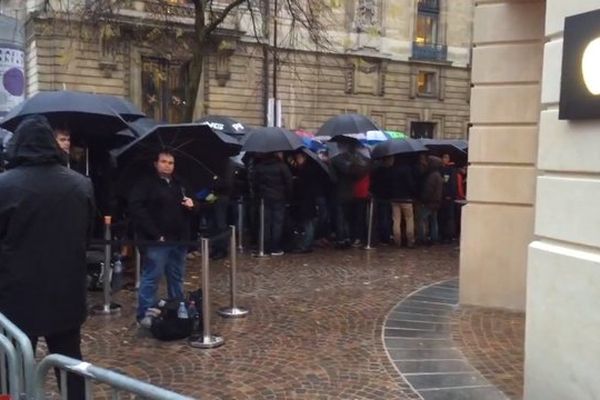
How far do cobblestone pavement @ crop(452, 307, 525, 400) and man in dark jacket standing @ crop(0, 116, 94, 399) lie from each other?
11.1ft

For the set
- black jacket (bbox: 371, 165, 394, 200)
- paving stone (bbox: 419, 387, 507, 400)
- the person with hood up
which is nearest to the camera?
paving stone (bbox: 419, 387, 507, 400)

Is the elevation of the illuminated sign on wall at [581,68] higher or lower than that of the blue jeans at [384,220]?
higher

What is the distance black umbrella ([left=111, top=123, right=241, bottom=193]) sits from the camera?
23.4 feet

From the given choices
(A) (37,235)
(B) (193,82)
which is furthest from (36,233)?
(B) (193,82)

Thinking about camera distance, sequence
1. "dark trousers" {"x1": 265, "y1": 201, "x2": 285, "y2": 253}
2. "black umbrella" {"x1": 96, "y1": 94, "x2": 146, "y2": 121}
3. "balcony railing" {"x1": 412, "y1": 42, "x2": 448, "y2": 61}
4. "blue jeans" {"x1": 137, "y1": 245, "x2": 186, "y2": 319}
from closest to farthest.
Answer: "blue jeans" {"x1": 137, "y1": 245, "x2": 186, "y2": 319}, "black umbrella" {"x1": 96, "y1": 94, "x2": 146, "y2": 121}, "dark trousers" {"x1": 265, "y1": 201, "x2": 285, "y2": 253}, "balcony railing" {"x1": 412, "y1": 42, "x2": 448, "y2": 61}

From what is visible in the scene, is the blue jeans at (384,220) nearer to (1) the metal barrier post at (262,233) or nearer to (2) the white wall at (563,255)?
(1) the metal barrier post at (262,233)

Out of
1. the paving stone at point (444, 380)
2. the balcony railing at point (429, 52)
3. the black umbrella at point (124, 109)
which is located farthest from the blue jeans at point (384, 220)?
the balcony railing at point (429, 52)

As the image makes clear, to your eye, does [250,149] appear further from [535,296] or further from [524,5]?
[535,296]

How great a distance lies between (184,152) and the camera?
766 cm

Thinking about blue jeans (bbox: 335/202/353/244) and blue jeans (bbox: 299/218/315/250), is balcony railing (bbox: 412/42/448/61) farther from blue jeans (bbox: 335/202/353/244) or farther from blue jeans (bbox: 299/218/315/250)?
blue jeans (bbox: 299/218/315/250)

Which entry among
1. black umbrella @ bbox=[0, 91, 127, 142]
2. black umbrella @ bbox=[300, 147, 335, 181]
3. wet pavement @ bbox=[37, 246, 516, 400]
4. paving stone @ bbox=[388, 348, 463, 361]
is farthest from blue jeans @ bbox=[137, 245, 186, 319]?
black umbrella @ bbox=[300, 147, 335, 181]

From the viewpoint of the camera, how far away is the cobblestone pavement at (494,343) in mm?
5414

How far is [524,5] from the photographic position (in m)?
7.30

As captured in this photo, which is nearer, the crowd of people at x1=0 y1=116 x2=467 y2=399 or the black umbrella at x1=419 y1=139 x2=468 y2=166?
the crowd of people at x1=0 y1=116 x2=467 y2=399
